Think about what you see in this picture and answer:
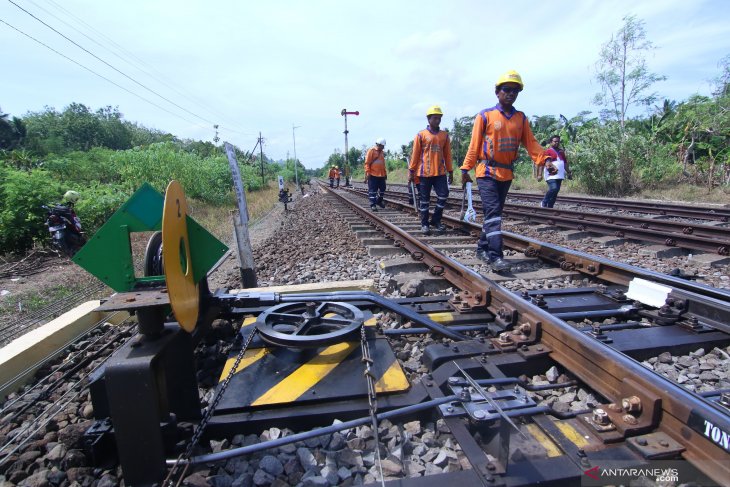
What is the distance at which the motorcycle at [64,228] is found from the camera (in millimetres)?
7242

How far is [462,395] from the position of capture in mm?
1675

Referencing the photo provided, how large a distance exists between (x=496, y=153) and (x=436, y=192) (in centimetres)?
249

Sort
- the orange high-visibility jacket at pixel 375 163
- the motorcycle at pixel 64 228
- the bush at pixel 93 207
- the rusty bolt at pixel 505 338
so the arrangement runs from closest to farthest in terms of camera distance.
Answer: the rusty bolt at pixel 505 338 < the motorcycle at pixel 64 228 < the bush at pixel 93 207 < the orange high-visibility jacket at pixel 375 163

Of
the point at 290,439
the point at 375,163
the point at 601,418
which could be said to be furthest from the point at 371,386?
the point at 375,163

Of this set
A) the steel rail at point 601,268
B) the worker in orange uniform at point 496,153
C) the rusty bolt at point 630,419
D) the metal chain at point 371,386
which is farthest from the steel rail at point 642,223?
the metal chain at point 371,386

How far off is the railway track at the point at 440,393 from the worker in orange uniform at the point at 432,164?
12.5 ft

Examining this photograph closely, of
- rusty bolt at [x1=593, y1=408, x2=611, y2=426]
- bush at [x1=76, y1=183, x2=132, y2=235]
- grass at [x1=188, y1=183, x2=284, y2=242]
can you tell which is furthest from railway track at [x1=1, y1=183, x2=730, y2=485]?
bush at [x1=76, y1=183, x2=132, y2=235]

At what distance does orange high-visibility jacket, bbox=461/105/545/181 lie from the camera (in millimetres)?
4395

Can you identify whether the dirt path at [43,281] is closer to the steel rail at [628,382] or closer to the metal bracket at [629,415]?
the steel rail at [628,382]

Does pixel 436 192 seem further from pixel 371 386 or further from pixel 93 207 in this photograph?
pixel 93 207

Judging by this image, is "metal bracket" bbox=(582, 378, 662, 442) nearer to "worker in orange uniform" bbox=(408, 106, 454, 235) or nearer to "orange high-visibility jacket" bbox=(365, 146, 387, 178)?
"worker in orange uniform" bbox=(408, 106, 454, 235)

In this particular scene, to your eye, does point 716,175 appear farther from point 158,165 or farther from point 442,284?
point 158,165

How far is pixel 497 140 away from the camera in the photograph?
174 inches

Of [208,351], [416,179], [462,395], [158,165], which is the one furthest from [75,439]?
[158,165]
